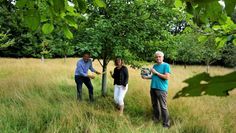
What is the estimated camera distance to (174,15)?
10.5 metres

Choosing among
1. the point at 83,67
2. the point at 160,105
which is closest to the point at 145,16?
the point at 83,67

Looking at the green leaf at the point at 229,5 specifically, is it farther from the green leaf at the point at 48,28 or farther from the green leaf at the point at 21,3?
the green leaf at the point at 48,28

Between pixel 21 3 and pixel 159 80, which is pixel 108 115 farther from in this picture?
pixel 21 3

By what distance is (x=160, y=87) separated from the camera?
8.17m

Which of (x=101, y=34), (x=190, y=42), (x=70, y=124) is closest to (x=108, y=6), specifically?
(x=101, y=34)

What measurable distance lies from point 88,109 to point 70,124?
113 cm

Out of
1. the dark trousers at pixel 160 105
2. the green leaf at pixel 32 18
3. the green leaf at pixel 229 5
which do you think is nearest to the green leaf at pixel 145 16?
the dark trousers at pixel 160 105

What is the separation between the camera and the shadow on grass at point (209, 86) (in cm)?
51

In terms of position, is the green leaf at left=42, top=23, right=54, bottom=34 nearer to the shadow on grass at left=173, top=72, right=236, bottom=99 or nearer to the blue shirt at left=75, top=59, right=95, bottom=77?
the shadow on grass at left=173, top=72, right=236, bottom=99

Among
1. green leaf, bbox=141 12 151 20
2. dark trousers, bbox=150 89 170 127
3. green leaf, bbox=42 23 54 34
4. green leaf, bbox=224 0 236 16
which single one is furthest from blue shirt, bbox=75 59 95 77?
green leaf, bbox=224 0 236 16

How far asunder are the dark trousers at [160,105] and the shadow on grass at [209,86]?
7410 millimetres

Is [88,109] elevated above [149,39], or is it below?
below

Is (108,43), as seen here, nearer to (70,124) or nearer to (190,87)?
(70,124)

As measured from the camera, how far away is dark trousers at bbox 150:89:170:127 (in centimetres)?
802
